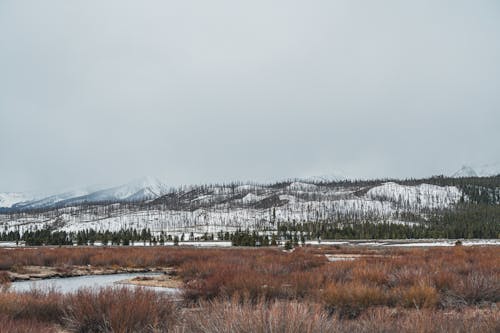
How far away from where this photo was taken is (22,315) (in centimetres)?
838

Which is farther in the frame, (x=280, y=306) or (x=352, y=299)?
(x=352, y=299)

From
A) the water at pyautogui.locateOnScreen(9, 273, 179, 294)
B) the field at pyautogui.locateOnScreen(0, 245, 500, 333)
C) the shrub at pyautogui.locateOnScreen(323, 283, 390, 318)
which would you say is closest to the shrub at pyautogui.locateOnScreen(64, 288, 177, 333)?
the field at pyautogui.locateOnScreen(0, 245, 500, 333)

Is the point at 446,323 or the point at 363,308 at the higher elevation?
the point at 446,323

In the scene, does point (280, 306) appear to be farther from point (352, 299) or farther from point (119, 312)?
point (352, 299)

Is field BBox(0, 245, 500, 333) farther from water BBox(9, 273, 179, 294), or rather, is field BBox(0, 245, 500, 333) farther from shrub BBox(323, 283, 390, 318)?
water BBox(9, 273, 179, 294)

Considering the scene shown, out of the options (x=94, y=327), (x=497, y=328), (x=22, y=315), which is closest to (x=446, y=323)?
(x=497, y=328)

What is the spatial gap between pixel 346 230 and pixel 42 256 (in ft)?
280

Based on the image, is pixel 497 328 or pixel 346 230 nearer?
pixel 497 328

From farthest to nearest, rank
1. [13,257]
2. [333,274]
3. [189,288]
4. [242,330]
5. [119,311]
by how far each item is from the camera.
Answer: [13,257] < [333,274] < [189,288] < [119,311] < [242,330]

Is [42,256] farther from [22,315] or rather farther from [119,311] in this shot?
[119,311]

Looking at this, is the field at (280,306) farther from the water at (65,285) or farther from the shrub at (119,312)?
the water at (65,285)

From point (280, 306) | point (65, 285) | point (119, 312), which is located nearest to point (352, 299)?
point (280, 306)

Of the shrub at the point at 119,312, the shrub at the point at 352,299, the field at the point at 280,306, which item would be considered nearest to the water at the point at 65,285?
the field at the point at 280,306

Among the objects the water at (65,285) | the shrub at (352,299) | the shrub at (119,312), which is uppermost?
the shrub at (119,312)
